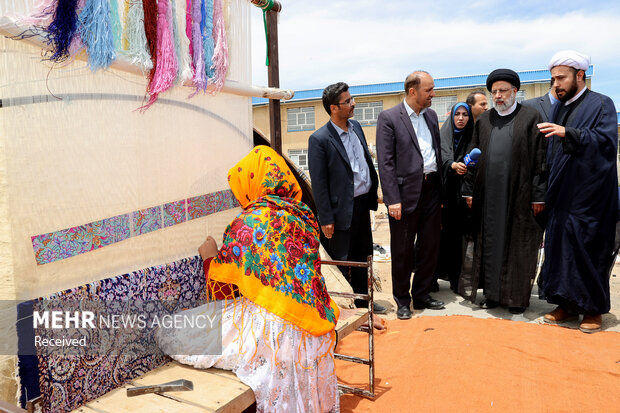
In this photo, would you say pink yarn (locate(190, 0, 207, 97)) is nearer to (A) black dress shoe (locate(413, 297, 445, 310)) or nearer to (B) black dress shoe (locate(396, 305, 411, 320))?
(B) black dress shoe (locate(396, 305, 411, 320))

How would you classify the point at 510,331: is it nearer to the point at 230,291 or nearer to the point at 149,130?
the point at 230,291

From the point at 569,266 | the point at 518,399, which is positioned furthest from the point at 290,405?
the point at 569,266

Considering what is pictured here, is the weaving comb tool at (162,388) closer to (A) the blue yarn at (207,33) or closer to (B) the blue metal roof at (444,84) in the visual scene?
(A) the blue yarn at (207,33)

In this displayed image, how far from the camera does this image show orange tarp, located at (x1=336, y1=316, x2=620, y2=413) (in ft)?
8.54

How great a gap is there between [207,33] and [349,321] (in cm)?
181

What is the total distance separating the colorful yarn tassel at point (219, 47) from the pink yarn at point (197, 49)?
0.39 ft

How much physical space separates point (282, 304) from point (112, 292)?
755 mm

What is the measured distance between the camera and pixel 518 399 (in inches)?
103

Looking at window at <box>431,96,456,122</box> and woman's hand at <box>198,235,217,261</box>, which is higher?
window at <box>431,96,456,122</box>

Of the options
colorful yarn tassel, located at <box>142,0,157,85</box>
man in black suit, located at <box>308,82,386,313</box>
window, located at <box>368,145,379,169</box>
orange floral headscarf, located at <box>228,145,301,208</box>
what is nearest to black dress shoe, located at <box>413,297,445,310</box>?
man in black suit, located at <box>308,82,386,313</box>

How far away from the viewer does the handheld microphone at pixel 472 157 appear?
4086 millimetres

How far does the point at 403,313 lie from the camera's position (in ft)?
13.2

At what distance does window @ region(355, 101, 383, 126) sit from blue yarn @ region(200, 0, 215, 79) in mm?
20740

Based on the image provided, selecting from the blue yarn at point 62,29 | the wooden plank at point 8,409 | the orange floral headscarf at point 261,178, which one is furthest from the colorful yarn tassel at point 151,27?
the wooden plank at point 8,409
